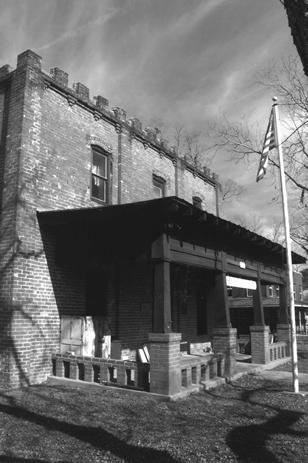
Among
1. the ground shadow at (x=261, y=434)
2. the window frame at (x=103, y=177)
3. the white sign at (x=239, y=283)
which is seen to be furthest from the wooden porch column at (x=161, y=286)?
the window frame at (x=103, y=177)

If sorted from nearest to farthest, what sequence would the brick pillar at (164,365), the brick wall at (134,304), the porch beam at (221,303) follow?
1. the brick pillar at (164,365)
2. the porch beam at (221,303)
3. the brick wall at (134,304)

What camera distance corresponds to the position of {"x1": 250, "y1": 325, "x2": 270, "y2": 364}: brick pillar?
13.1 metres

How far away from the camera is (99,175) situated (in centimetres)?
1256

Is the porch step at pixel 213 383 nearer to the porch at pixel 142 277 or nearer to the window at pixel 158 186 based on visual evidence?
the porch at pixel 142 277

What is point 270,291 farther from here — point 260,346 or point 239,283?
point 239,283

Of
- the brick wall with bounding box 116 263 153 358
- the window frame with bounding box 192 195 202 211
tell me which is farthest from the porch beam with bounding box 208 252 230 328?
the window frame with bounding box 192 195 202 211

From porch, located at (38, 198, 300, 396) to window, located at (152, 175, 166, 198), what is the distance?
3.62 metres

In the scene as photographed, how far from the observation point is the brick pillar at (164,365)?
8250mm

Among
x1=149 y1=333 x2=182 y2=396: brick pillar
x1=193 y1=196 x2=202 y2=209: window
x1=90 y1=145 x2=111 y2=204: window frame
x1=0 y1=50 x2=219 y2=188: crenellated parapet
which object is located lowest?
x1=149 y1=333 x2=182 y2=396: brick pillar

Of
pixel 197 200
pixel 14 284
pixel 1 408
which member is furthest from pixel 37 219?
pixel 197 200

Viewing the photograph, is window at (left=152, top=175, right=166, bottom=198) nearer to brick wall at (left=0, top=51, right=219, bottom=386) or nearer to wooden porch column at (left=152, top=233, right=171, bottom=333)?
brick wall at (left=0, top=51, right=219, bottom=386)

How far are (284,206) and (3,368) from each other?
23.0 feet

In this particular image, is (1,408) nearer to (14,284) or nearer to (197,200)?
(14,284)

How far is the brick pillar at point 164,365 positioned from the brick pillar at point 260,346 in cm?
530
